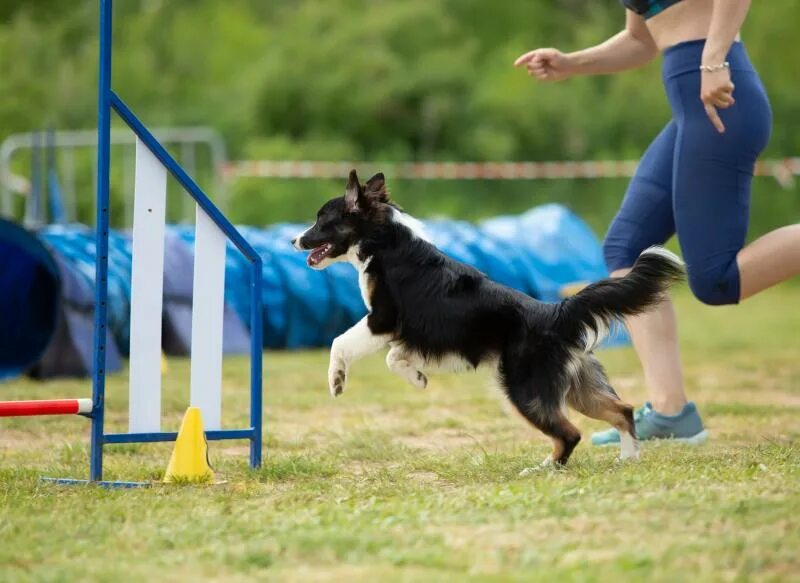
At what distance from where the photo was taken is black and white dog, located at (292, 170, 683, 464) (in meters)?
3.98

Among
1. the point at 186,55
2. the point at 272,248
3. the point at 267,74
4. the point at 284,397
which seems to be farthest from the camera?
the point at 186,55

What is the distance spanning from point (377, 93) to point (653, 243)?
48.4 feet

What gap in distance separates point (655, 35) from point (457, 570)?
8.45 feet

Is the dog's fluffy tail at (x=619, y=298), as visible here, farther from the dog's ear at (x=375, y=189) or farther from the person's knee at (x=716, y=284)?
the dog's ear at (x=375, y=189)

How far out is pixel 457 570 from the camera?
268 centimetres

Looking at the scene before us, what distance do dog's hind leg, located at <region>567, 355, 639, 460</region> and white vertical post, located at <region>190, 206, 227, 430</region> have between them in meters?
1.19

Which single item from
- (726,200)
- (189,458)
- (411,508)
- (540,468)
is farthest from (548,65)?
(411,508)

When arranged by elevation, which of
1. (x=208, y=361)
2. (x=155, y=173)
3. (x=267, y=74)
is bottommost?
(x=208, y=361)

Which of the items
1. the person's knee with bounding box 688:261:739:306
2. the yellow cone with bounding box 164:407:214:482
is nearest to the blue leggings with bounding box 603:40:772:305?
the person's knee with bounding box 688:261:739:306

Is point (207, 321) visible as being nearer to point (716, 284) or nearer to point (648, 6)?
point (716, 284)

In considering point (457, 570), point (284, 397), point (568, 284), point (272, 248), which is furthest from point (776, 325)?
point (457, 570)

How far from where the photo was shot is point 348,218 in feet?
14.2

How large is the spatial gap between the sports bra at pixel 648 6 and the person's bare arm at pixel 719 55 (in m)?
0.31

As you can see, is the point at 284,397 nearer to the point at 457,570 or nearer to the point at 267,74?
the point at 457,570
